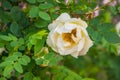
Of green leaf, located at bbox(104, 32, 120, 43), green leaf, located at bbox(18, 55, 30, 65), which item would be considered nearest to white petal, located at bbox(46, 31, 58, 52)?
green leaf, located at bbox(18, 55, 30, 65)

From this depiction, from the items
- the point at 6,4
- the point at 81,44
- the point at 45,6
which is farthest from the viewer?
the point at 6,4

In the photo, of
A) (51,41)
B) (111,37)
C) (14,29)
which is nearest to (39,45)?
(51,41)

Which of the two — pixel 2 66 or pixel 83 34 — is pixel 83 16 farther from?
pixel 2 66

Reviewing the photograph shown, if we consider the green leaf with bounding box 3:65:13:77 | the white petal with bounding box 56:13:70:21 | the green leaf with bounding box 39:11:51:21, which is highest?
the white petal with bounding box 56:13:70:21

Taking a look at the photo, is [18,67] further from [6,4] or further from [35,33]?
[6,4]

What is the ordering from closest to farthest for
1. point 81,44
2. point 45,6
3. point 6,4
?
point 81,44
point 45,6
point 6,4

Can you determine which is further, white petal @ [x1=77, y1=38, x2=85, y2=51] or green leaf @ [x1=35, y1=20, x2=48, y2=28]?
green leaf @ [x1=35, y1=20, x2=48, y2=28]

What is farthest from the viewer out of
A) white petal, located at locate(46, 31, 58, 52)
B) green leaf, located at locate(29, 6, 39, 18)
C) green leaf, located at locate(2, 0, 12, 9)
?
green leaf, located at locate(2, 0, 12, 9)

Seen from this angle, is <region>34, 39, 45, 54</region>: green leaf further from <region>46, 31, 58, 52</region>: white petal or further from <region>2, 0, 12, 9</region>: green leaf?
<region>2, 0, 12, 9</region>: green leaf

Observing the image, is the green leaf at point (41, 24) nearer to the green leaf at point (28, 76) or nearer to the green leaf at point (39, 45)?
the green leaf at point (39, 45)
